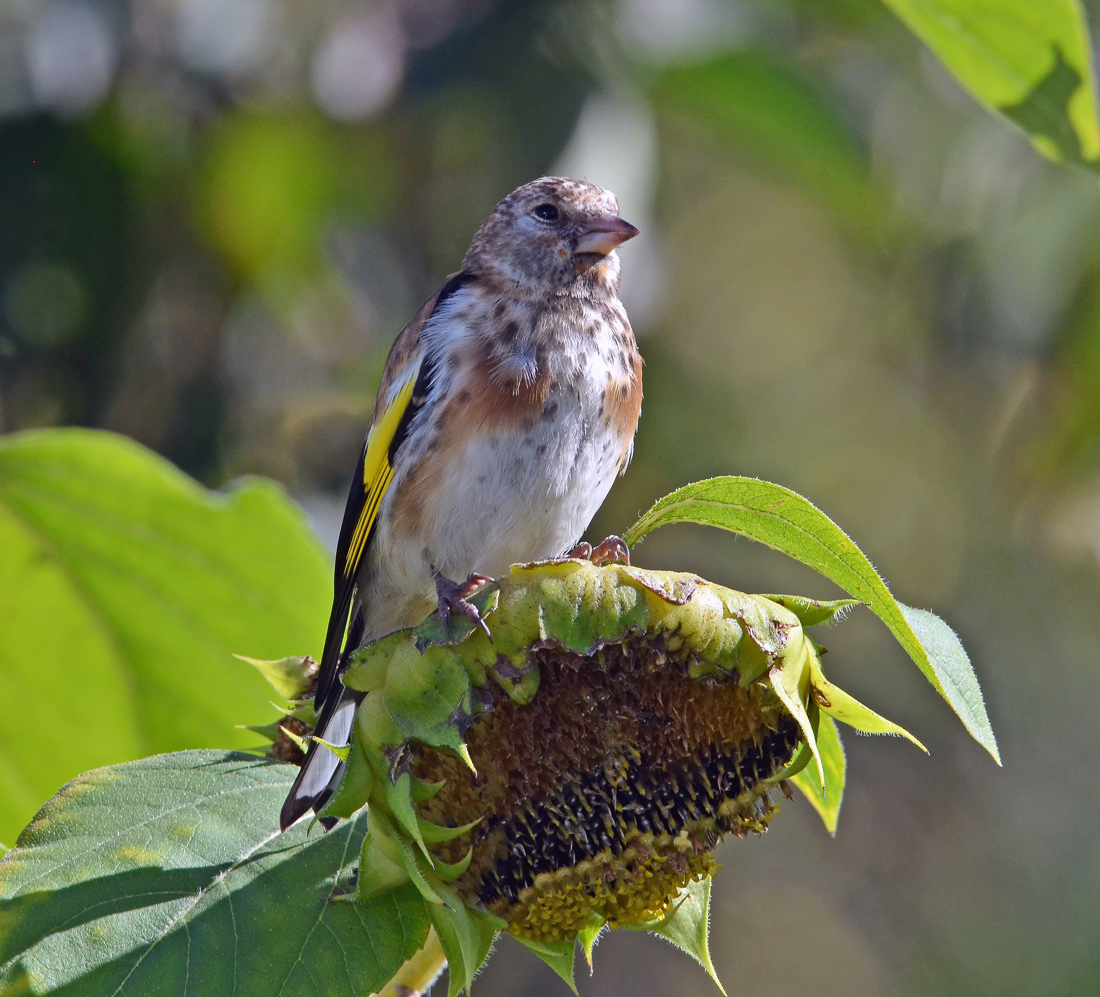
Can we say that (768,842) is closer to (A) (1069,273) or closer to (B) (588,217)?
(A) (1069,273)

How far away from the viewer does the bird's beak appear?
11.7ft

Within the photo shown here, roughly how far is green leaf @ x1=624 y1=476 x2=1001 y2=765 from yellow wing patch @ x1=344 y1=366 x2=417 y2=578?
1.27 m

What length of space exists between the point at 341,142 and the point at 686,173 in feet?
13.2

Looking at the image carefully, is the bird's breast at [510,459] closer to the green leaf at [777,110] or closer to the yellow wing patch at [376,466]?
the yellow wing patch at [376,466]

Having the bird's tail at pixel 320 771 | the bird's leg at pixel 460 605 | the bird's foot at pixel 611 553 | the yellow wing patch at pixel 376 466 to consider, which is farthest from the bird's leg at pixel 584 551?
the yellow wing patch at pixel 376 466

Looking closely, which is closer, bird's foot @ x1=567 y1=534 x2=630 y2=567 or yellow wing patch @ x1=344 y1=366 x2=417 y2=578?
bird's foot @ x1=567 y1=534 x2=630 y2=567

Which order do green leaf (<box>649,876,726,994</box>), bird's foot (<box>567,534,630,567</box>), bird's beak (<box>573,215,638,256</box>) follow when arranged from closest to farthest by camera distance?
green leaf (<box>649,876,726,994</box>)
bird's foot (<box>567,534,630,567</box>)
bird's beak (<box>573,215,638,256</box>)

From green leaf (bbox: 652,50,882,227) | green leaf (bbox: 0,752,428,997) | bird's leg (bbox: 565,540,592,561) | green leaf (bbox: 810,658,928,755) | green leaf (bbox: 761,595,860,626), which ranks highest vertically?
green leaf (bbox: 652,50,882,227)

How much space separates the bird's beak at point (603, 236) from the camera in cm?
358

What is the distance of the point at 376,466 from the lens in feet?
11.0

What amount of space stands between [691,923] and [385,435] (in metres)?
1.65

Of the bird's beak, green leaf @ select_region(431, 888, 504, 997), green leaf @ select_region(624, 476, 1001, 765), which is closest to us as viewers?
green leaf @ select_region(624, 476, 1001, 765)

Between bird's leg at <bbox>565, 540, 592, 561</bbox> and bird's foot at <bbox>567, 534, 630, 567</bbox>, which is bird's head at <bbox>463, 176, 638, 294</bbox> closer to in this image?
bird's leg at <bbox>565, 540, 592, 561</bbox>

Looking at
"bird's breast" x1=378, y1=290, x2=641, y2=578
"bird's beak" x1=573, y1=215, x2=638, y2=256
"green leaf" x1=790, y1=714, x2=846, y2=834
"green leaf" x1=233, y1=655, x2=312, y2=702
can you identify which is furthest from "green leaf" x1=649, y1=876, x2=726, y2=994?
"bird's beak" x1=573, y1=215, x2=638, y2=256
